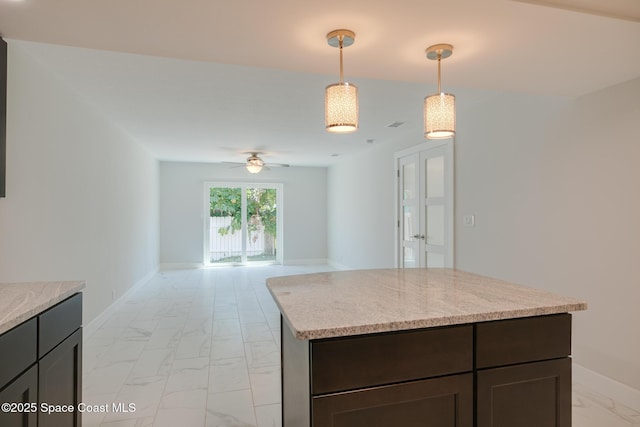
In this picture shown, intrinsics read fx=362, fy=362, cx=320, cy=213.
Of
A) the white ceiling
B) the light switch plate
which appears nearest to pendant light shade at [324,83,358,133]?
the white ceiling

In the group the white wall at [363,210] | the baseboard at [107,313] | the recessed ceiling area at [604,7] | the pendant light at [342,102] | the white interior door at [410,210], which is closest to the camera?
the recessed ceiling area at [604,7]

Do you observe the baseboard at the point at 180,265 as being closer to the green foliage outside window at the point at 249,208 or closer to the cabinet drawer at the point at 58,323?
the green foliage outside window at the point at 249,208

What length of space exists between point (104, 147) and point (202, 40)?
3.20m

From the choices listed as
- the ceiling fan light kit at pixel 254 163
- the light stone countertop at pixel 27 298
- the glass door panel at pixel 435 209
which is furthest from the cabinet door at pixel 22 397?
the ceiling fan light kit at pixel 254 163

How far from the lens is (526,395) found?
4.90 ft

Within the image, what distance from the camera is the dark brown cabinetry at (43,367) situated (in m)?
1.28

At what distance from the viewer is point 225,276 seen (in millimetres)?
7293

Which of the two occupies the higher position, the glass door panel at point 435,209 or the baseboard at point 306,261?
the glass door panel at point 435,209

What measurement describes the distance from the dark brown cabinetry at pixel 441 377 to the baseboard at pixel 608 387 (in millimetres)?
1393

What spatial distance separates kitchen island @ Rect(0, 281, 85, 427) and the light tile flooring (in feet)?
2.31

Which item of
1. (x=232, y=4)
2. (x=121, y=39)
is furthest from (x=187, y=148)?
(x=232, y=4)

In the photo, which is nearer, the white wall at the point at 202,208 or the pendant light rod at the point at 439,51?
the pendant light rod at the point at 439,51

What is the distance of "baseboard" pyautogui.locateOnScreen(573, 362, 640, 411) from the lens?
94.8 inches

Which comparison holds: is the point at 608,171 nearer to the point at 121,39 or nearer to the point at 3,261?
the point at 121,39
